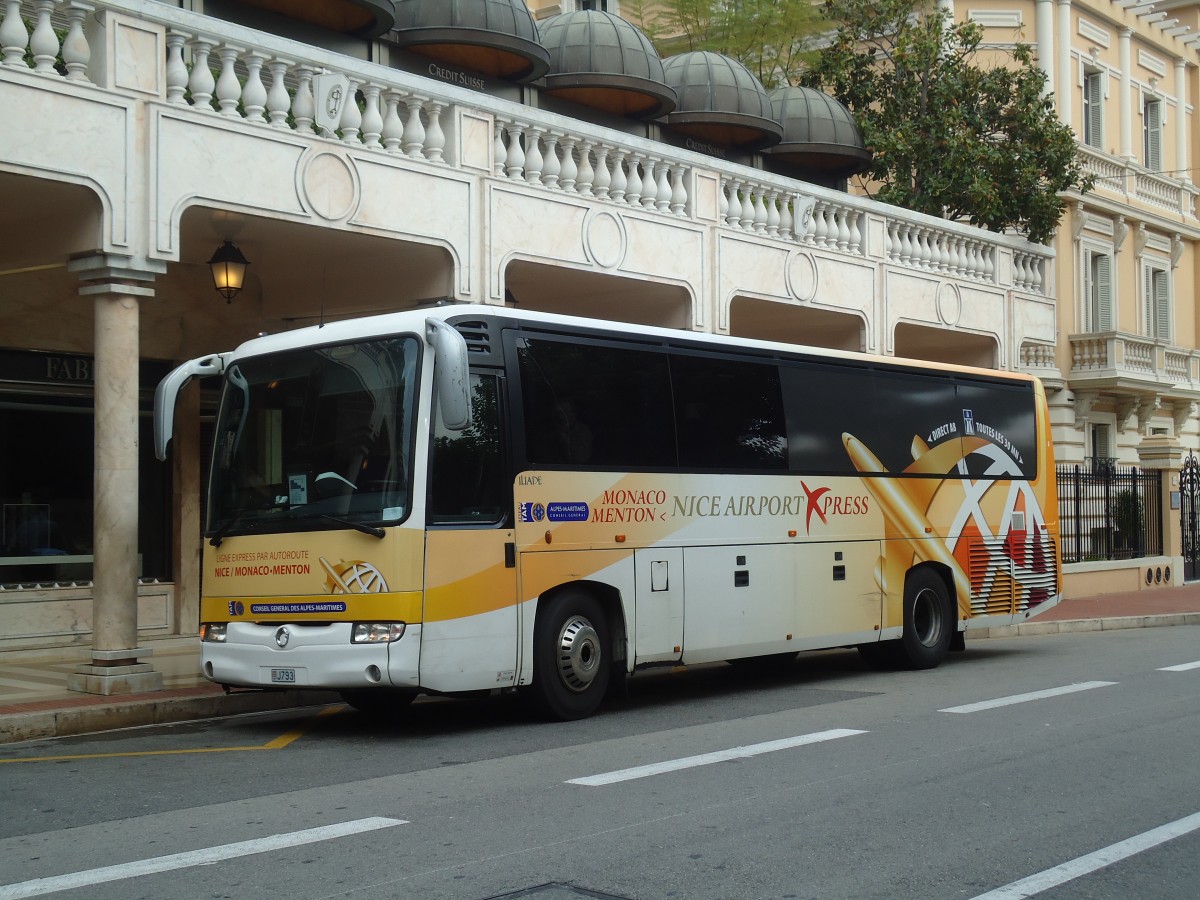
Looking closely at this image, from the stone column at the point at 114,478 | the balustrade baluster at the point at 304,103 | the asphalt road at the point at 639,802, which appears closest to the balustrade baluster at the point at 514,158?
the balustrade baluster at the point at 304,103

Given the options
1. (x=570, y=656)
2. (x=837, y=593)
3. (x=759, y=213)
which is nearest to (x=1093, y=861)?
(x=570, y=656)

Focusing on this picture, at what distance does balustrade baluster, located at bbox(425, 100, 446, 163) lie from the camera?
14461 millimetres

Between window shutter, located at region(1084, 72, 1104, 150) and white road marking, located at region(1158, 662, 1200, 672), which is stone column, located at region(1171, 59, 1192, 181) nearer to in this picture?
window shutter, located at region(1084, 72, 1104, 150)

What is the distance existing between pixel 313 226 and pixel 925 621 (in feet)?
24.5

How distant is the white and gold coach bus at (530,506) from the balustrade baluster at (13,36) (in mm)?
2791

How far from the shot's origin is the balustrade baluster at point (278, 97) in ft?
42.9

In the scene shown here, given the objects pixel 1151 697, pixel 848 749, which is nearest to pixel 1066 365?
pixel 1151 697

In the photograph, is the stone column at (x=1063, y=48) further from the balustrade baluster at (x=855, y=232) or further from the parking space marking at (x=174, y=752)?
the parking space marking at (x=174, y=752)

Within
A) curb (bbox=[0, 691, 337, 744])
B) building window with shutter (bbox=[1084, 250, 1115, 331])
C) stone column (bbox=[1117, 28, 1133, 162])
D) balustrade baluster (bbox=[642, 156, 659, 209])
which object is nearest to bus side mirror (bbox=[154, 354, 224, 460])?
curb (bbox=[0, 691, 337, 744])

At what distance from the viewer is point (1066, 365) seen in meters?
32.0

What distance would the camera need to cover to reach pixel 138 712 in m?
11.2

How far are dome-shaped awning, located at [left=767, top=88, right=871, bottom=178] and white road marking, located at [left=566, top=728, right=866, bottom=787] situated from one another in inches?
597

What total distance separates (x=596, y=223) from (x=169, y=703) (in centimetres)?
734

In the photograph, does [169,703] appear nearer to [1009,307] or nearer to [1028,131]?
[1009,307]
